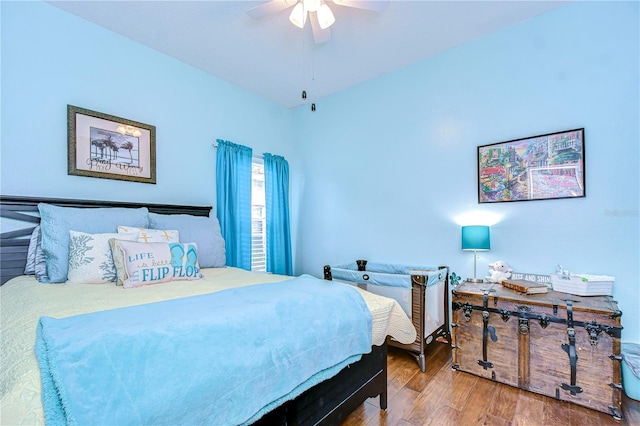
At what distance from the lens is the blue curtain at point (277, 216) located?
3688mm

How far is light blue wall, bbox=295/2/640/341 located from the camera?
2070 millimetres

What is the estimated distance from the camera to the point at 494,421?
1.62 m

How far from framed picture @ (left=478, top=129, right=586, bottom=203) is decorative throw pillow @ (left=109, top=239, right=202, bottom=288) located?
2446 millimetres

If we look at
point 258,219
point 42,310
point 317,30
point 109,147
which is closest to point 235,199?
point 258,219

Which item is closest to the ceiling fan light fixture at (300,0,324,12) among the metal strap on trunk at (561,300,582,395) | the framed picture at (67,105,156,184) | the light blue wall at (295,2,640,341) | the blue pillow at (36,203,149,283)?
the light blue wall at (295,2,640,341)

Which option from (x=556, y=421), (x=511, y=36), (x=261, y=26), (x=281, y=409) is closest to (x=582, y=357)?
(x=556, y=421)

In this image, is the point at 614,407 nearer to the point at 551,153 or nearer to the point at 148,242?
the point at 551,153

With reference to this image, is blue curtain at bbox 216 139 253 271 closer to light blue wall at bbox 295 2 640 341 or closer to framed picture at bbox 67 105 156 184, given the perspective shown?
framed picture at bbox 67 105 156 184

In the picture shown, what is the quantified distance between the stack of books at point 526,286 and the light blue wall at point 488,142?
0.85 feet

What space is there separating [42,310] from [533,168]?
123 inches

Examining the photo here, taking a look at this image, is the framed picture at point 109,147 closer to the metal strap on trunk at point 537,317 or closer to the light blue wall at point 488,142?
the light blue wall at point 488,142

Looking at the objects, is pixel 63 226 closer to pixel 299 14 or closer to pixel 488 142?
pixel 299 14

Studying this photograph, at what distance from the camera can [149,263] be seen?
1.83 metres

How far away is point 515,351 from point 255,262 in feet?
8.79
